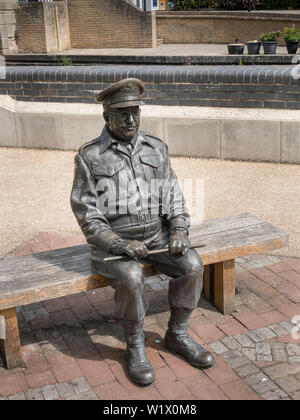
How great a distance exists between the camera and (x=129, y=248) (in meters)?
3.84

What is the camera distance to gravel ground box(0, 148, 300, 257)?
260 inches

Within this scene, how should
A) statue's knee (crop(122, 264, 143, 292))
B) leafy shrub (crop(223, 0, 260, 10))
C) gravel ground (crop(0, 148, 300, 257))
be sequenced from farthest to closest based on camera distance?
1. leafy shrub (crop(223, 0, 260, 10))
2. gravel ground (crop(0, 148, 300, 257))
3. statue's knee (crop(122, 264, 143, 292))

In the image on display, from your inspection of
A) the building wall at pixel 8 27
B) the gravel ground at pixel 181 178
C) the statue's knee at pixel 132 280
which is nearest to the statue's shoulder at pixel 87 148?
the statue's knee at pixel 132 280

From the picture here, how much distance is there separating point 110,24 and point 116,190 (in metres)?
18.5

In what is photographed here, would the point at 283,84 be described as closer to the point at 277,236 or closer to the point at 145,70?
the point at 145,70

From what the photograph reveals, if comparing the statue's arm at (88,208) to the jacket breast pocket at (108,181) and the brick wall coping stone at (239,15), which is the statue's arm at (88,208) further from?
the brick wall coping stone at (239,15)

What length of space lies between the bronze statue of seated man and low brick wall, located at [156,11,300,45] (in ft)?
58.4

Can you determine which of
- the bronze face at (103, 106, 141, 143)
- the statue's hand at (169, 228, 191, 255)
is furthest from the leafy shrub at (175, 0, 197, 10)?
the statue's hand at (169, 228, 191, 255)

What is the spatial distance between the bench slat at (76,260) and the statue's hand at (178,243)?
386 mm

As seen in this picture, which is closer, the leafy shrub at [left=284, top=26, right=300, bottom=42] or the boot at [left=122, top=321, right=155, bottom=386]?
the boot at [left=122, top=321, right=155, bottom=386]

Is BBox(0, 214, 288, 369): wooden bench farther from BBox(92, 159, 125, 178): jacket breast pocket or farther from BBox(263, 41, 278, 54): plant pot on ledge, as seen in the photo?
BBox(263, 41, 278, 54): plant pot on ledge

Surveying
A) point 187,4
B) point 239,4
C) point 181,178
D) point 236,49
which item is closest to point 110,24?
point 187,4

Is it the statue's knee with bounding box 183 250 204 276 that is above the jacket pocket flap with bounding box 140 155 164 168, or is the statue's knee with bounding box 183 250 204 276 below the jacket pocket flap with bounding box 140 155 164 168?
below

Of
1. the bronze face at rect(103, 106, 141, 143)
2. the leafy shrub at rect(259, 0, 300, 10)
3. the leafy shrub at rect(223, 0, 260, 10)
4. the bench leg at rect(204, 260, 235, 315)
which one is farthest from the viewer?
the leafy shrub at rect(259, 0, 300, 10)
